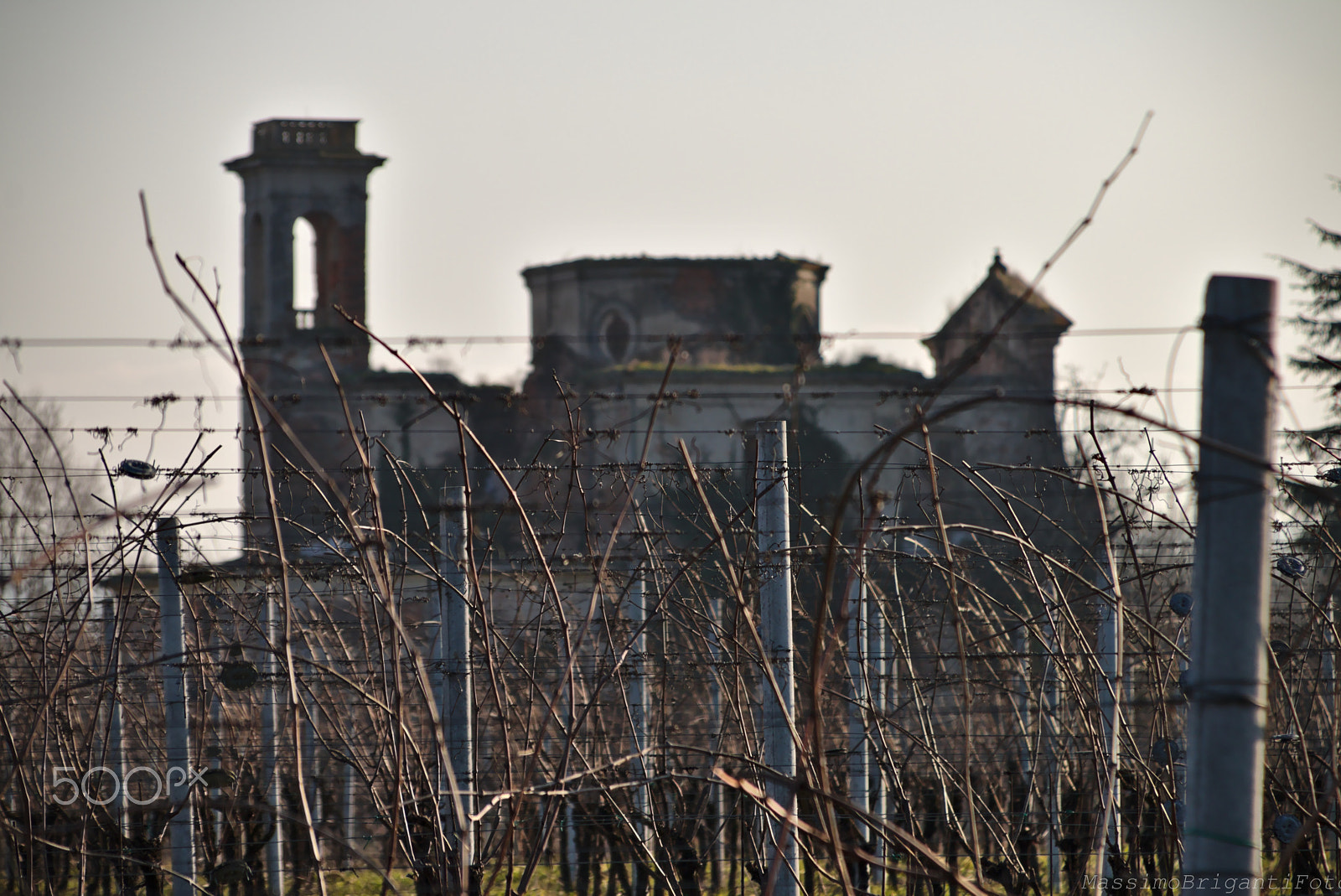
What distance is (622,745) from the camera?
7340mm

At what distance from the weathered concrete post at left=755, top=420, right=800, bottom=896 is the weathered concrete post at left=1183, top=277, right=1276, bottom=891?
2.22m

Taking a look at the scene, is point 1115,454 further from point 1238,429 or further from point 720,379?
point 1238,429

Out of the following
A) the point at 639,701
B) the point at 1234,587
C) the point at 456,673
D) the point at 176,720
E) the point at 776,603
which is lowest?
the point at 639,701

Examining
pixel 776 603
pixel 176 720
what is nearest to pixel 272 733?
pixel 176 720

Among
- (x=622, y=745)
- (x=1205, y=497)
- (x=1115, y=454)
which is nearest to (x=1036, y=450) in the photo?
(x=1115, y=454)

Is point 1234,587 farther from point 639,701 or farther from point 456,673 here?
point 639,701

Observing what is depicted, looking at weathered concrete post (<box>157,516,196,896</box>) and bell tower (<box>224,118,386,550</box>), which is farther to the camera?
bell tower (<box>224,118,386,550</box>)

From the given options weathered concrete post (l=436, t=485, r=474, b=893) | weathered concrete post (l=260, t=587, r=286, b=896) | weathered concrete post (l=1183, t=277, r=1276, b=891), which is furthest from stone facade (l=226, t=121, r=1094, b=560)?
weathered concrete post (l=1183, t=277, r=1276, b=891)

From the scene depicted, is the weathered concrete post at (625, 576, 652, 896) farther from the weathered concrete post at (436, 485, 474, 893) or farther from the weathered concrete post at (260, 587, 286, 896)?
the weathered concrete post at (260, 587, 286, 896)

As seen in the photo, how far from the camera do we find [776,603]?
14.4 ft

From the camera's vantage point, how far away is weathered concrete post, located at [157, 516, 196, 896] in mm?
4660

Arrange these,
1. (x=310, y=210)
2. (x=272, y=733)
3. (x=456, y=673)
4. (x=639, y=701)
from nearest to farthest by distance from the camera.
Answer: (x=456, y=673) → (x=272, y=733) → (x=639, y=701) → (x=310, y=210)

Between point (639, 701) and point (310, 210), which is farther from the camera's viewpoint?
point (310, 210)

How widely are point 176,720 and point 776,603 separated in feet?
7.79
